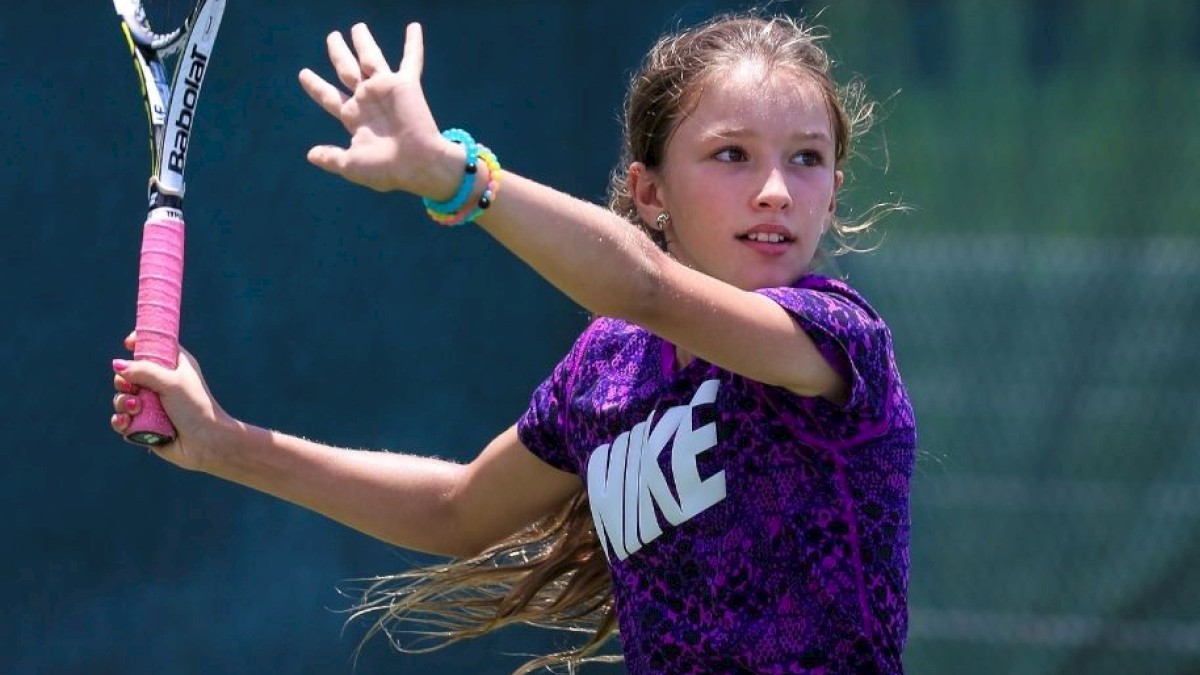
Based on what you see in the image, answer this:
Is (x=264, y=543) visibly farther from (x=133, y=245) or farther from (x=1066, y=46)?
(x=1066, y=46)

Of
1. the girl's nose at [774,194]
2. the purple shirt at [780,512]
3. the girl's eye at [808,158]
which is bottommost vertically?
the purple shirt at [780,512]

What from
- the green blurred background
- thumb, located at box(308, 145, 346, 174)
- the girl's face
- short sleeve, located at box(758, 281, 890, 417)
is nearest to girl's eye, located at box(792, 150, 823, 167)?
the girl's face

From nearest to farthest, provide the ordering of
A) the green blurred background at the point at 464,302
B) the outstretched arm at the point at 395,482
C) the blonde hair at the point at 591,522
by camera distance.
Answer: the blonde hair at the point at 591,522
the outstretched arm at the point at 395,482
the green blurred background at the point at 464,302

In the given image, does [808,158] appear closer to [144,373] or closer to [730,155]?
[730,155]

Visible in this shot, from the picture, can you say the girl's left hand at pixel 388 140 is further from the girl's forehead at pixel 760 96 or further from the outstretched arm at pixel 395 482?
the outstretched arm at pixel 395 482

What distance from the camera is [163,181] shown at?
2674 millimetres

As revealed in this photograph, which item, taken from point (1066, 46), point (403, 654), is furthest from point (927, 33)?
point (403, 654)

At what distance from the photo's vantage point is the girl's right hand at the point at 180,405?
8.57ft

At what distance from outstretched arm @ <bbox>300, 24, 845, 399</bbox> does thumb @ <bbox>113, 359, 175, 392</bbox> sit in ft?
1.92

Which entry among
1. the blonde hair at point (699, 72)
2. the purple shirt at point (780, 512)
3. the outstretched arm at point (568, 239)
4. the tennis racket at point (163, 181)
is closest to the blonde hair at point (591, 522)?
the blonde hair at point (699, 72)

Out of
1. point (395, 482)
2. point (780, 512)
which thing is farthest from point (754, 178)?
point (395, 482)

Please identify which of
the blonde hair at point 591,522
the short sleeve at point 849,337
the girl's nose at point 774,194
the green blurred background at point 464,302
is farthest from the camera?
the green blurred background at point 464,302

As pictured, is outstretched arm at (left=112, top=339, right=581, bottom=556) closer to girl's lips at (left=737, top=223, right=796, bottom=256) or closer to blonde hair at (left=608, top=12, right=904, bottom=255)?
blonde hair at (left=608, top=12, right=904, bottom=255)

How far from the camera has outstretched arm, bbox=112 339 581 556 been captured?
2824 millimetres
